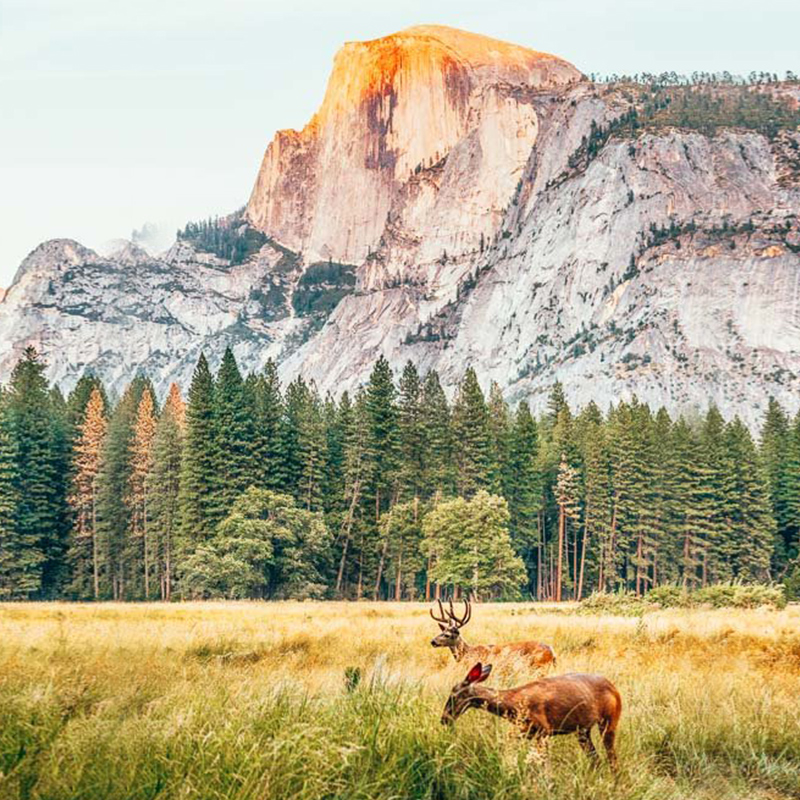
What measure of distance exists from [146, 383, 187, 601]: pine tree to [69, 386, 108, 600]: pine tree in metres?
4.07

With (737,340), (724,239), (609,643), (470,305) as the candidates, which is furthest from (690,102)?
(609,643)

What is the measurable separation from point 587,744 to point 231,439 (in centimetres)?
5079

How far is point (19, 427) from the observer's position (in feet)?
184

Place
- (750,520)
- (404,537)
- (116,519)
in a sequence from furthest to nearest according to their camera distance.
Answer: 1. (750,520)
2. (116,519)
3. (404,537)

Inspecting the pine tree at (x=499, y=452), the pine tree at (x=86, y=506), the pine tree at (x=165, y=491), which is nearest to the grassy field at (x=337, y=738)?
the pine tree at (x=165, y=491)

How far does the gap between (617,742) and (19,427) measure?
2272 inches

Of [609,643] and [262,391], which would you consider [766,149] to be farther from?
[609,643]

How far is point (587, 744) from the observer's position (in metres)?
5.93

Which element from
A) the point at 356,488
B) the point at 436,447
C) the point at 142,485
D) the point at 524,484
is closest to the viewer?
the point at 356,488

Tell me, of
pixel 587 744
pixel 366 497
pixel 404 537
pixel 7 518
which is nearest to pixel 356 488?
pixel 366 497

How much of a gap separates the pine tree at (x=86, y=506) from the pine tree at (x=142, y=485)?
270 cm

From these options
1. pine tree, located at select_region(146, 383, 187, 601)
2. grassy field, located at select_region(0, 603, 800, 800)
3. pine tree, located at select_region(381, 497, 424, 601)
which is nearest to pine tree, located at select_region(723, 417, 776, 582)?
pine tree, located at select_region(381, 497, 424, 601)

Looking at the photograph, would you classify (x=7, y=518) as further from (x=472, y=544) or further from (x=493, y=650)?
(x=493, y=650)

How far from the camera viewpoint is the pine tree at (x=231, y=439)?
52.8 meters
